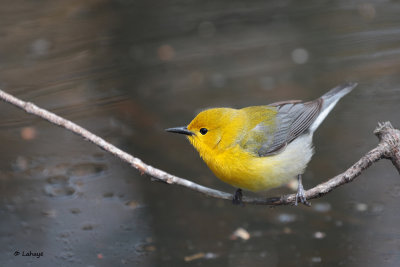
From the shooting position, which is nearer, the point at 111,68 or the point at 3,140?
the point at 3,140

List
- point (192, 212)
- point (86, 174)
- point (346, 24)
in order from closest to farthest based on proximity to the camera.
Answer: point (192, 212) < point (86, 174) < point (346, 24)

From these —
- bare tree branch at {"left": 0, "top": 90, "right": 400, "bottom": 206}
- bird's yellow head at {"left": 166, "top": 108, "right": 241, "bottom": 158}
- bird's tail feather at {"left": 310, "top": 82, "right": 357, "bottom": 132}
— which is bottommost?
bare tree branch at {"left": 0, "top": 90, "right": 400, "bottom": 206}

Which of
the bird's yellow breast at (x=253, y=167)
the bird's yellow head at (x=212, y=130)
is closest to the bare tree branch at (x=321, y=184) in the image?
the bird's yellow breast at (x=253, y=167)

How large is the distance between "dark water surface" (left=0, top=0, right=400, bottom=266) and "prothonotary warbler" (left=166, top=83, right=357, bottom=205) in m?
0.94

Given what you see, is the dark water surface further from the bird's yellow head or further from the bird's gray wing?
the bird's yellow head

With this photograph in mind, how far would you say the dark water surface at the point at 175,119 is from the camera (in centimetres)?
460

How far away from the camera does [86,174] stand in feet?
18.8

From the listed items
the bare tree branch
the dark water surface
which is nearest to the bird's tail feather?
the dark water surface

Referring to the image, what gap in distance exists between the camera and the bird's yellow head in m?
3.87

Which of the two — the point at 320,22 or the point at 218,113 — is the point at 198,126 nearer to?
the point at 218,113

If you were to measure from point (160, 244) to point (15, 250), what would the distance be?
4.12 ft

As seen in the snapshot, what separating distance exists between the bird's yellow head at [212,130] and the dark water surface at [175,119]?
1105 millimetres

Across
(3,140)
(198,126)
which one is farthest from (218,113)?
(3,140)

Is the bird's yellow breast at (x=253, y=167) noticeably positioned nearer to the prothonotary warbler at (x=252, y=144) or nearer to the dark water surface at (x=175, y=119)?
the prothonotary warbler at (x=252, y=144)
